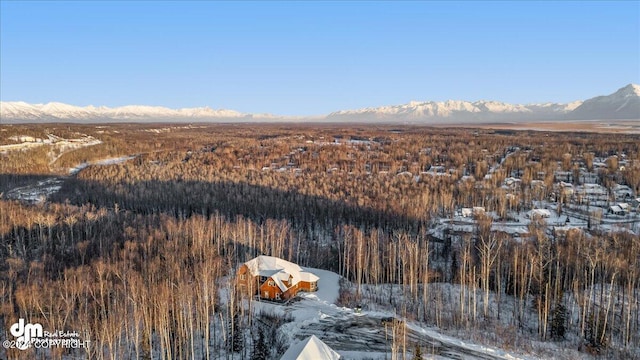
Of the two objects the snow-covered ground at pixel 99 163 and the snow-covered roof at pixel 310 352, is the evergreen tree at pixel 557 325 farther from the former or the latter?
the snow-covered ground at pixel 99 163

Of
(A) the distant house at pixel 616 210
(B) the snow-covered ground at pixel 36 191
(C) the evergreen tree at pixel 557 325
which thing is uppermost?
(B) the snow-covered ground at pixel 36 191

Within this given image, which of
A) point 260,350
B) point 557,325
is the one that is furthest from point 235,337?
point 557,325

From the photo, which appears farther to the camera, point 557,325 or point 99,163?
point 99,163

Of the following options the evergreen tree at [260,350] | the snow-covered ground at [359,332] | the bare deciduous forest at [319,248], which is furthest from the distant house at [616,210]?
the evergreen tree at [260,350]

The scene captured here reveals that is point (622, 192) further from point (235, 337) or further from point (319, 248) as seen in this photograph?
point (235, 337)

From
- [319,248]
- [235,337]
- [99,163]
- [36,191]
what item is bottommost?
[319,248]

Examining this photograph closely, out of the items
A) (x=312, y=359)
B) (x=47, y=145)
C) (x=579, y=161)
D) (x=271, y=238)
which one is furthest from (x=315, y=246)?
(x=47, y=145)

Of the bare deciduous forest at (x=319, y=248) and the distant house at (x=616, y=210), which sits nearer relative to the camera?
the bare deciduous forest at (x=319, y=248)
